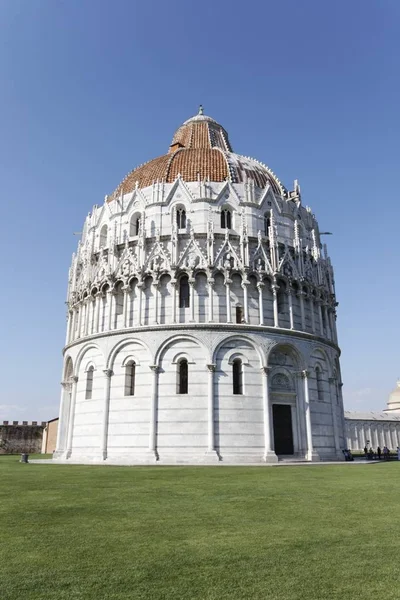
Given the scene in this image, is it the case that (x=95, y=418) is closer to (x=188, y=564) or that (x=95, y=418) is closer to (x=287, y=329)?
(x=287, y=329)

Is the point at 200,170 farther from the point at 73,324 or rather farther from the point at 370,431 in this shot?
the point at 370,431

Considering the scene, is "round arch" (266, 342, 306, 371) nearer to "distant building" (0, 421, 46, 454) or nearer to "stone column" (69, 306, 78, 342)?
"stone column" (69, 306, 78, 342)

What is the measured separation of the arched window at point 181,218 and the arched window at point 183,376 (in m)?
10.9

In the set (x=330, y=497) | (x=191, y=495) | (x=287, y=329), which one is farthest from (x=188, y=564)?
(x=287, y=329)

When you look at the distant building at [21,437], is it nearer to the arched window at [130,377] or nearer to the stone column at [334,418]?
the arched window at [130,377]

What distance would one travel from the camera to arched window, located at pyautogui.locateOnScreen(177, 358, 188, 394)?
31.3 m

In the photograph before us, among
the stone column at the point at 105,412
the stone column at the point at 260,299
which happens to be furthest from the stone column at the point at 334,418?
the stone column at the point at 105,412

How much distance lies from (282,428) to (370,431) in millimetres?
53891

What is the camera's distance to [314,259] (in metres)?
39.3

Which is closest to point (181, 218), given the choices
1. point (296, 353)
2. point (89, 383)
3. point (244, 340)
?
point (244, 340)

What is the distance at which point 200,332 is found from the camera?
31.9 meters

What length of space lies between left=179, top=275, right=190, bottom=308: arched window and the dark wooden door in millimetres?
9651

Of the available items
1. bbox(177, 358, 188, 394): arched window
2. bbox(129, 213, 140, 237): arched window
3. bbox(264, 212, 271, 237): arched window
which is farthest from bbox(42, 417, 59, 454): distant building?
bbox(264, 212, 271, 237): arched window

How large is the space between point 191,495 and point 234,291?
69.4ft
